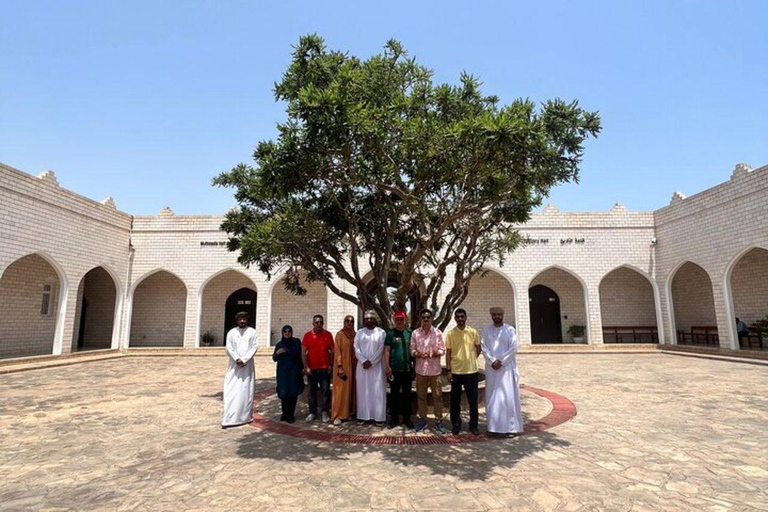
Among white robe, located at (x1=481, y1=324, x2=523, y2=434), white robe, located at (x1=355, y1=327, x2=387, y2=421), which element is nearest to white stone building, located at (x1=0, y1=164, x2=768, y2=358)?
white robe, located at (x1=355, y1=327, x2=387, y2=421)

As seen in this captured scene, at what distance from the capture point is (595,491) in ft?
10.6

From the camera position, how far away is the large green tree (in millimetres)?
4059

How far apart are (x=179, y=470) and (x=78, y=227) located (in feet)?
42.0

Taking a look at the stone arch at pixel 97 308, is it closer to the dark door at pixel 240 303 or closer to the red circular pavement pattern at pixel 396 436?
the dark door at pixel 240 303

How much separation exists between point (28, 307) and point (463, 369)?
15595 mm

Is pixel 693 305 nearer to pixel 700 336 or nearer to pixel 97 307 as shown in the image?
pixel 700 336

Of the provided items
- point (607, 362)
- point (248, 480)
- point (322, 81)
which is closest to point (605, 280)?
Answer: point (607, 362)

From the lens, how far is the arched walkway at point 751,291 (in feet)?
44.8

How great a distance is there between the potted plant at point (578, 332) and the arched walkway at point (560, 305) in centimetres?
14

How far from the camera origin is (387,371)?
16.3 ft

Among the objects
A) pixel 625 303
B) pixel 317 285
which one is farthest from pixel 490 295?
pixel 317 285

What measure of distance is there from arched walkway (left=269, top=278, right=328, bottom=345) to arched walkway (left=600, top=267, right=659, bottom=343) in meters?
11.4

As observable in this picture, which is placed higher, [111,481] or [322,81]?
[322,81]

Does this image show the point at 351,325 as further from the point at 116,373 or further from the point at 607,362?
the point at 607,362
